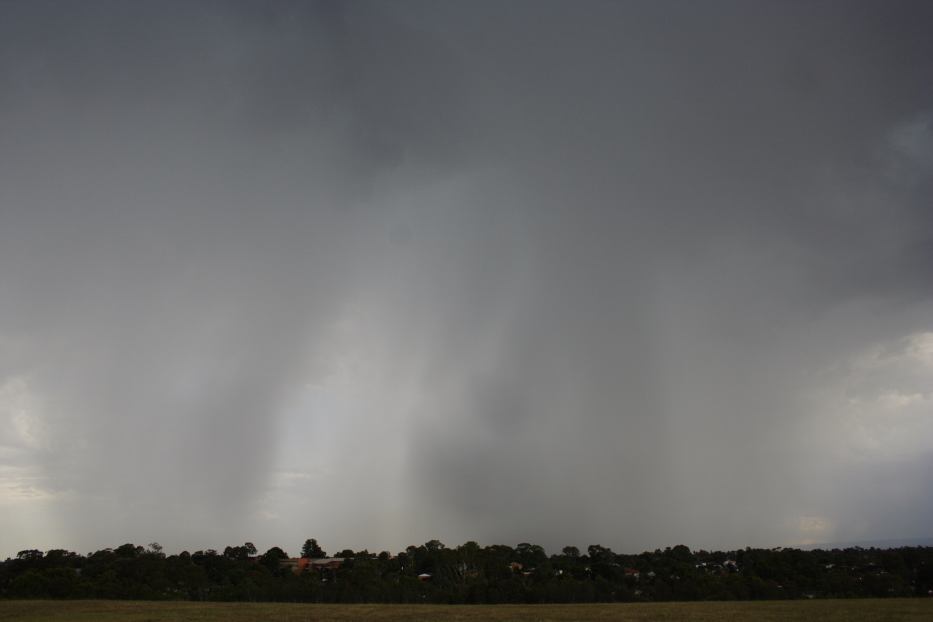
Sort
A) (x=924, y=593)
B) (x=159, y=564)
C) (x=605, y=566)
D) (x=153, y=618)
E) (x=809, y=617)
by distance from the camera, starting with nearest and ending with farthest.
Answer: (x=809, y=617)
(x=153, y=618)
(x=924, y=593)
(x=159, y=564)
(x=605, y=566)

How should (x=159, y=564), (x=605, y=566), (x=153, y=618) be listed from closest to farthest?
(x=153, y=618), (x=159, y=564), (x=605, y=566)

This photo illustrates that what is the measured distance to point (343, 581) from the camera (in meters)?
102

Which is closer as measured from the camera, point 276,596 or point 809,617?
point 809,617

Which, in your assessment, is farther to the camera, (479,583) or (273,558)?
(273,558)

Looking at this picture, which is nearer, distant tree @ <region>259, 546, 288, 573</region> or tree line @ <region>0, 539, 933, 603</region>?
tree line @ <region>0, 539, 933, 603</region>

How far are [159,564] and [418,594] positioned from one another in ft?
175

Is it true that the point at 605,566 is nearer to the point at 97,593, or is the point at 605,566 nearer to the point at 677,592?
the point at 677,592

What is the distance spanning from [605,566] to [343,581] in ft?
189

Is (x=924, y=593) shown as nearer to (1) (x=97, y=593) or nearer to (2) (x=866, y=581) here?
(2) (x=866, y=581)

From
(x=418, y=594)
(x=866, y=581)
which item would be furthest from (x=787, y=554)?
(x=418, y=594)

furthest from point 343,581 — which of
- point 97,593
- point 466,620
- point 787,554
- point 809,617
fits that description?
point 787,554

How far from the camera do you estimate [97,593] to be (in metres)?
93.9

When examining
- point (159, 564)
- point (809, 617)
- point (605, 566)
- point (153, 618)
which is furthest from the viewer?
point (605, 566)

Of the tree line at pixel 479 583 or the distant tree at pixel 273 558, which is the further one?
the distant tree at pixel 273 558
